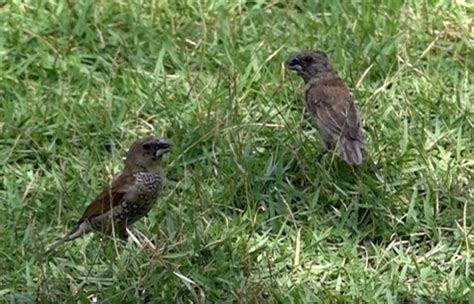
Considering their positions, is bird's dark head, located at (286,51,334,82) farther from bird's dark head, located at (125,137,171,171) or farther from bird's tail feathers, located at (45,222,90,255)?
bird's tail feathers, located at (45,222,90,255)

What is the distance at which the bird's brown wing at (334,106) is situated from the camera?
7.51m

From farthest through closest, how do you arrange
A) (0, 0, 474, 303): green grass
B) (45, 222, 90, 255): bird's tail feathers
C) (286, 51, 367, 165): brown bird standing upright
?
(286, 51, 367, 165): brown bird standing upright → (45, 222, 90, 255): bird's tail feathers → (0, 0, 474, 303): green grass

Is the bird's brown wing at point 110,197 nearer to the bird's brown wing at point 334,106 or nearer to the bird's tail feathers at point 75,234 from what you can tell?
the bird's tail feathers at point 75,234

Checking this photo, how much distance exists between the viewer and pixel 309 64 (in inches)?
318

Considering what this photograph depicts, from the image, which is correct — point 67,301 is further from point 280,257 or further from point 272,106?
point 272,106

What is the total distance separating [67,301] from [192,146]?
145 centimetres

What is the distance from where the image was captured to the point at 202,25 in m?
8.80

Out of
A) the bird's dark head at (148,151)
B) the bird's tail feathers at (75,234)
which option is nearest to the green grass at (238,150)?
the bird's tail feathers at (75,234)

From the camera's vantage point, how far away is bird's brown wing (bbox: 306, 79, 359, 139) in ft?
24.6

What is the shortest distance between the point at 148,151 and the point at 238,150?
0.65 metres

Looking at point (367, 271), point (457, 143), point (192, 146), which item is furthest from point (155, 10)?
point (367, 271)

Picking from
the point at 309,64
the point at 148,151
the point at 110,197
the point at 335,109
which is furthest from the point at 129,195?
the point at 309,64

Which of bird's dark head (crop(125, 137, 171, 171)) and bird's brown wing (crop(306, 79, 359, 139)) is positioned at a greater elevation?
bird's dark head (crop(125, 137, 171, 171))

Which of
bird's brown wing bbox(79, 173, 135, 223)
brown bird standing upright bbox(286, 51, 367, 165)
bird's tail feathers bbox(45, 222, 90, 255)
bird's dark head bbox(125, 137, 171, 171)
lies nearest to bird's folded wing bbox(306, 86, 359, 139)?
brown bird standing upright bbox(286, 51, 367, 165)
